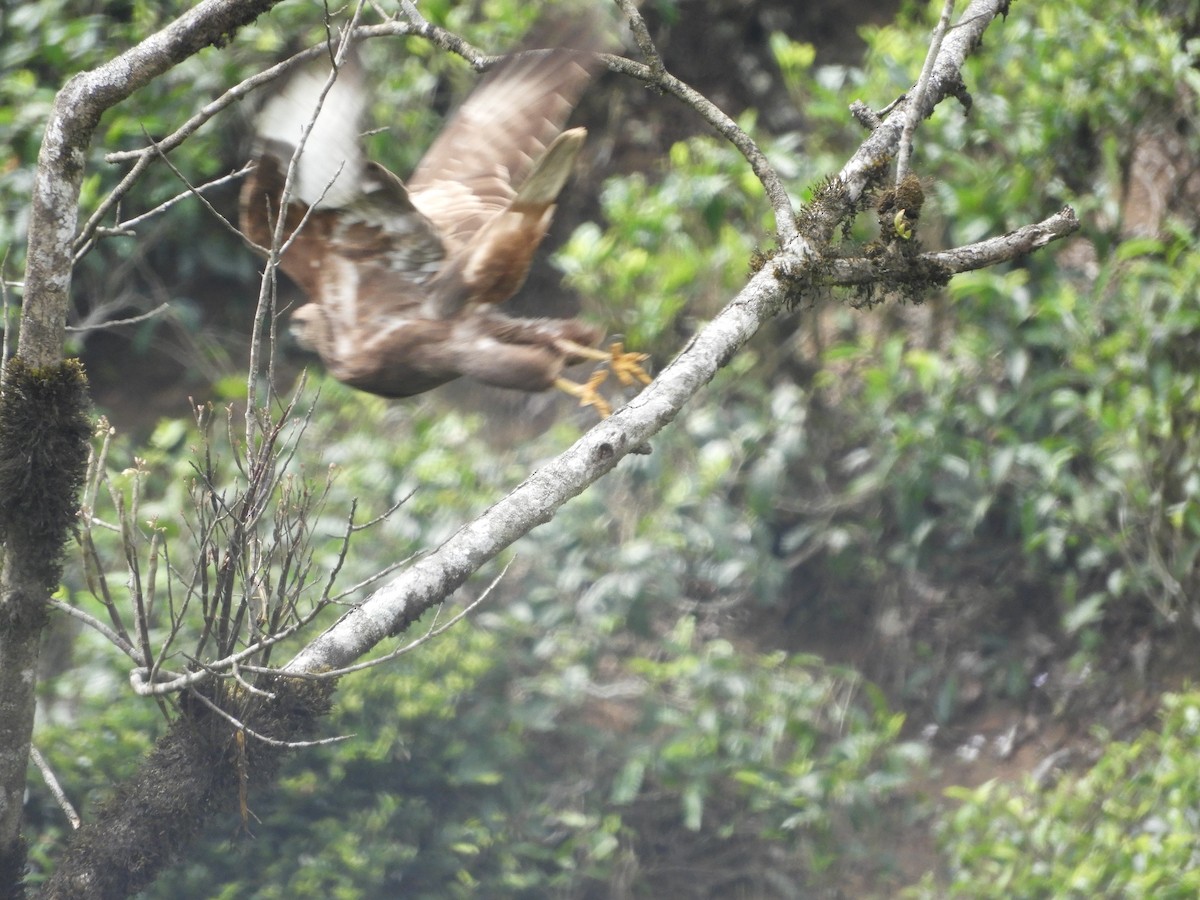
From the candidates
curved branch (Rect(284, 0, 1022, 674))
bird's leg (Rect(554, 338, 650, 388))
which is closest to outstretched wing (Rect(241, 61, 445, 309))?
bird's leg (Rect(554, 338, 650, 388))

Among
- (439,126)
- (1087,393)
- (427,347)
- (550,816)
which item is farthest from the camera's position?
(439,126)

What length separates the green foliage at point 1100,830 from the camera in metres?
3.54

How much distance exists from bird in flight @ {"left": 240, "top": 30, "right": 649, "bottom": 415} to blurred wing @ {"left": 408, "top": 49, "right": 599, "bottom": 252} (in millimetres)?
349

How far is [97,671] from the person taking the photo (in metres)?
3.61

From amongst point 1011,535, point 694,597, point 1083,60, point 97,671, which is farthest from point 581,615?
point 1083,60

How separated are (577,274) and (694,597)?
1.40m

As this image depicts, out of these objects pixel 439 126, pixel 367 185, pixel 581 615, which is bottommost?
pixel 581 615

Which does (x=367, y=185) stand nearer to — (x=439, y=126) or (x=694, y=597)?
(x=694, y=597)

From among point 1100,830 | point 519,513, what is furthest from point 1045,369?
point 519,513

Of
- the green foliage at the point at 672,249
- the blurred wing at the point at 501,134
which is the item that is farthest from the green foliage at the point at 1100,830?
Result: the blurred wing at the point at 501,134

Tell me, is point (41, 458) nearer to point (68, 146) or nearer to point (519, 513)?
point (68, 146)

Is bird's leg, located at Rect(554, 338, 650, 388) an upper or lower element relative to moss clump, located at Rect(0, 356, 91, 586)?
upper

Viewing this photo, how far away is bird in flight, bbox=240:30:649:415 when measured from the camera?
250 cm

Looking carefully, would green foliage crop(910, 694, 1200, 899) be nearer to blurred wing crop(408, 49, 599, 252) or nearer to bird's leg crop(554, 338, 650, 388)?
bird's leg crop(554, 338, 650, 388)
